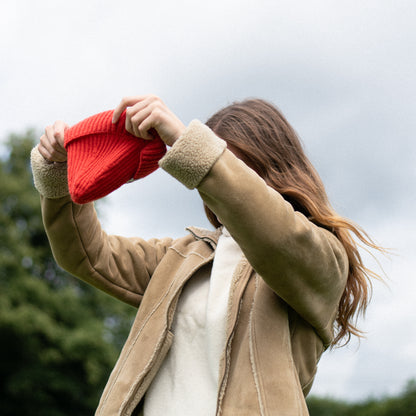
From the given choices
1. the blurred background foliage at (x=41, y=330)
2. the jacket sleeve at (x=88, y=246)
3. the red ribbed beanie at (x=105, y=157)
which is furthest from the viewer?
the blurred background foliage at (x=41, y=330)

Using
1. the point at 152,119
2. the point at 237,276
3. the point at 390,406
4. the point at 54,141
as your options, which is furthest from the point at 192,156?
the point at 390,406

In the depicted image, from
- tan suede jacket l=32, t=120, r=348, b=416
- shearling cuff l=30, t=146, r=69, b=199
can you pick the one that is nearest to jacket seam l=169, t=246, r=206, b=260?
tan suede jacket l=32, t=120, r=348, b=416

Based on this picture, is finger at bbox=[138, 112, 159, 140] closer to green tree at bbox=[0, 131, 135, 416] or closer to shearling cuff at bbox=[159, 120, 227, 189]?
shearling cuff at bbox=[159, 120, 227, 189]

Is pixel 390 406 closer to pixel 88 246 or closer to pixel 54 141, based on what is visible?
pixel 88 246

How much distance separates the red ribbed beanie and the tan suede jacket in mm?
216

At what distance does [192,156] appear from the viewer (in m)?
1.55

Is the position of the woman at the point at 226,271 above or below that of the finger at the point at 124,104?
below

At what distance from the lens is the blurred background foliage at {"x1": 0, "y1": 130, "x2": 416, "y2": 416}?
15.7 meters

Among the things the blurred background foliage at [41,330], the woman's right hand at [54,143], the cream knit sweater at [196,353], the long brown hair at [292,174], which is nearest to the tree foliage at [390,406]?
the blurred background foliage at [41,330]

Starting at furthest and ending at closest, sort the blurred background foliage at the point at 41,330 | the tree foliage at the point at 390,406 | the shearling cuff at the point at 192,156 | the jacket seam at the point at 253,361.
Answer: the blurred background foliage at the point at 41,330 → the tree foliage at the point at 390,406 → the jacket seam at the point at 253,361 → the shearling cuff at the point at 192,156

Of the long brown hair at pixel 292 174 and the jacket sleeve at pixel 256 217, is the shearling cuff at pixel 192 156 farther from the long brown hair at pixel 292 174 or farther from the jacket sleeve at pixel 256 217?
the long brown hair at pixel 292 174

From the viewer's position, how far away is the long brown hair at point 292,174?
6.45ft

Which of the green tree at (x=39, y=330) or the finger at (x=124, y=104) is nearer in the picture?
the finger at (x=124, y=104)

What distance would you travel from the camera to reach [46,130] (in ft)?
6.58
